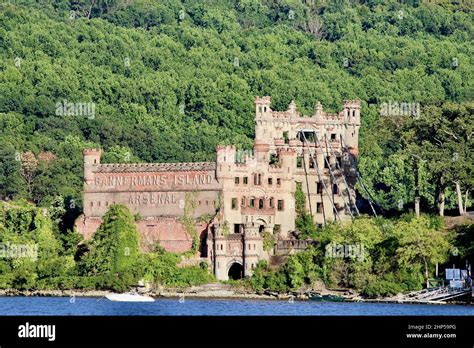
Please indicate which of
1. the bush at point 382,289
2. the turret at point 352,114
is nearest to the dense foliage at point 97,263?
the bush at point 382,289

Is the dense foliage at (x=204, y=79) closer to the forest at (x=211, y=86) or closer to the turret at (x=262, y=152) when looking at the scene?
the forest at (x=211, y=86)

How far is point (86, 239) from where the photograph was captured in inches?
3290

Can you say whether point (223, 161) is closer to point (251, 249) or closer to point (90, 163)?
point (251, 249)

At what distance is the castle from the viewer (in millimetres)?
78438

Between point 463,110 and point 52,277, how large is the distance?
2260 centimetres

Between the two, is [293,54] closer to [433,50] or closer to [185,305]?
[433,50]

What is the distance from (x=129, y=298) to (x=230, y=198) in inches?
494

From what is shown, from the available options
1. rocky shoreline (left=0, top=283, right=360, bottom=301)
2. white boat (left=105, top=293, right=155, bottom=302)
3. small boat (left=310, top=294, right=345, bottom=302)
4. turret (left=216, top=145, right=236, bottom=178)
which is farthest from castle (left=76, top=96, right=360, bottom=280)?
white boat (left=105, top=293, right=155, bottom=302)

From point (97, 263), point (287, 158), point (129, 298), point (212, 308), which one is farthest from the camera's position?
point (287, 158)

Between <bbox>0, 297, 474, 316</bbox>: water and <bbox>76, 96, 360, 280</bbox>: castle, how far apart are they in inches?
281

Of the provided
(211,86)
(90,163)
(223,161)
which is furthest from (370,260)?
(211,86)

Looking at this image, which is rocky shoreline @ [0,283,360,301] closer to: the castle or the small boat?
the small boat

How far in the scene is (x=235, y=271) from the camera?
260 feet
